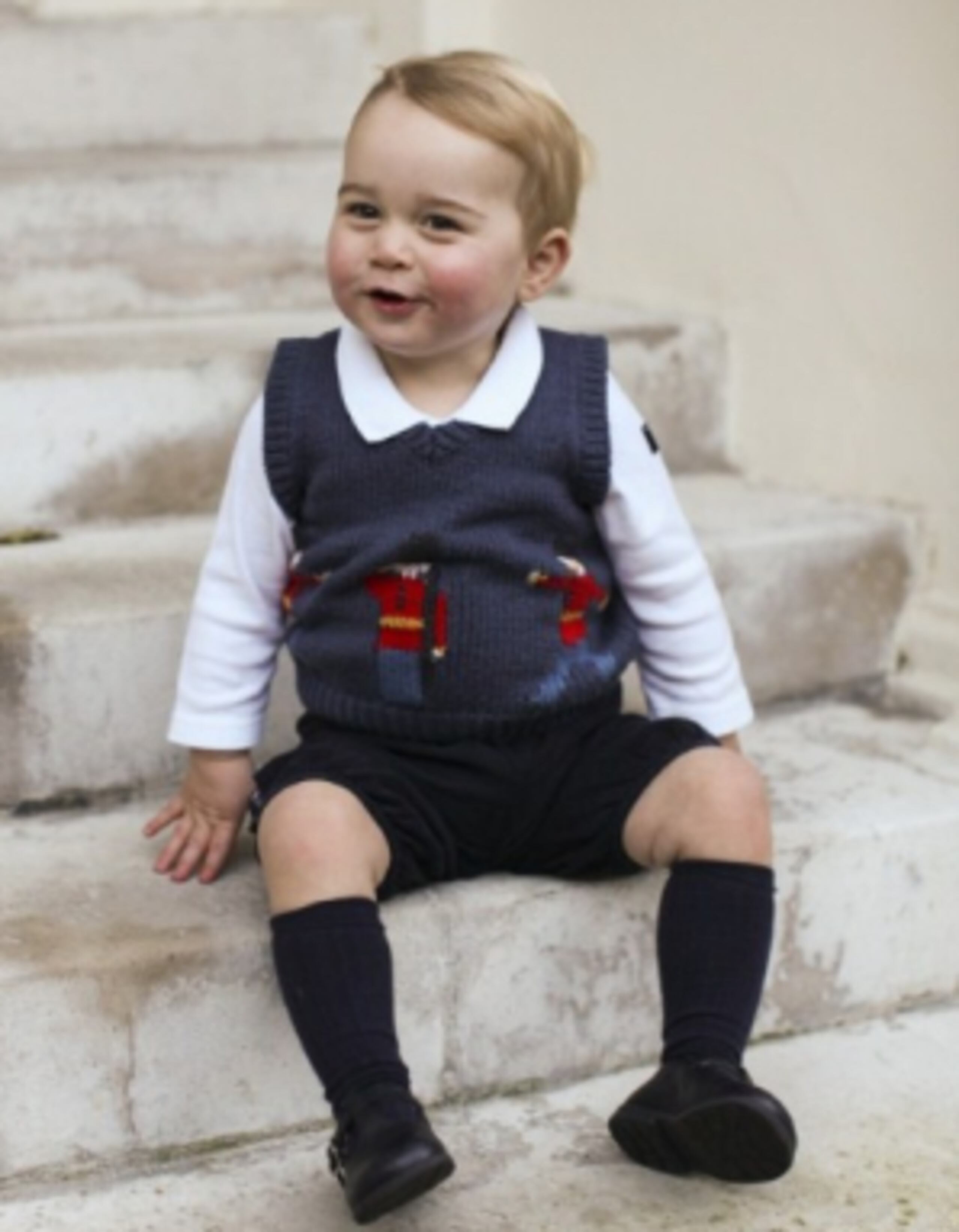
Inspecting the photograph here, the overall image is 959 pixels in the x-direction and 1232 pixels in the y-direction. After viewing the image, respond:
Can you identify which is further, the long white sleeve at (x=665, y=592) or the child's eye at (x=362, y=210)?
the long white sleeve at (x=665, y=592)

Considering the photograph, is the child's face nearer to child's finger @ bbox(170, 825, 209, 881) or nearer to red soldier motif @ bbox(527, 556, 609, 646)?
red soldier motif @ bbox(527, 556, 609, 646)

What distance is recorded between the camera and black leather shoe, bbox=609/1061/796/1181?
73.9 inches

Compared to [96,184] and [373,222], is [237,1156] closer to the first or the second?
[373,222]

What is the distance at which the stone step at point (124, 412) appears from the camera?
2652 millimetres

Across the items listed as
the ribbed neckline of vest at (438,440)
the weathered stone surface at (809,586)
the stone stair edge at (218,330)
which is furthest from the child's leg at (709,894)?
the stone stair edge at (218,330)

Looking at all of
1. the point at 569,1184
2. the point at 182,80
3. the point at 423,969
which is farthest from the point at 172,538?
the point at 182,80

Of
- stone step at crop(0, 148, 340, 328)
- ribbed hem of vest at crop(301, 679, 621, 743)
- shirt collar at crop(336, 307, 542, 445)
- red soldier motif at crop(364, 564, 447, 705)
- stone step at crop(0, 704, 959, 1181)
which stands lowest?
stone step at crop(0, 704, 959, 1181)

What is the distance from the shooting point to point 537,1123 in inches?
83.4

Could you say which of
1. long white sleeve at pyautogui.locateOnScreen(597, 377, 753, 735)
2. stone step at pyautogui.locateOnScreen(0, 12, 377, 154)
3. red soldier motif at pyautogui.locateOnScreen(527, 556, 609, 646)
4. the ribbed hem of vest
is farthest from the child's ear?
stone step at pyautogui.locateOnScreen(0, 12, 377, 154)

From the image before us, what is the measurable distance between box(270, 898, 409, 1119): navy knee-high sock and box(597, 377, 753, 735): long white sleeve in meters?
0.46

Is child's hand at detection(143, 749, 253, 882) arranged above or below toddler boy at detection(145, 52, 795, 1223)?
below

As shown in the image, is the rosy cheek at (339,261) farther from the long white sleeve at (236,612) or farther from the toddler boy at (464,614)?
the long white sleeve at (236,612)

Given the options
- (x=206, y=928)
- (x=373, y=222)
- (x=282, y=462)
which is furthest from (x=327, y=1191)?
(x=373, y=222)

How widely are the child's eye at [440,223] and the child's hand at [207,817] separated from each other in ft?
1.76
